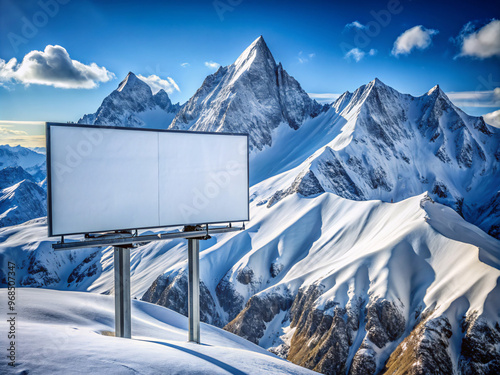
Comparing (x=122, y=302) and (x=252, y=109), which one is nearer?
(x=122, y=302)

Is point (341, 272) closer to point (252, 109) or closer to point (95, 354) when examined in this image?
point (95, 354)

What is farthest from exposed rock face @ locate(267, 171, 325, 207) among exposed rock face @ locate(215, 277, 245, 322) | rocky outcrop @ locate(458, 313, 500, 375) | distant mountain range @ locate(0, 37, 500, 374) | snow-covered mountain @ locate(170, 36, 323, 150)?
snow-covered mountain @ locate(170, 36, 323, 150)

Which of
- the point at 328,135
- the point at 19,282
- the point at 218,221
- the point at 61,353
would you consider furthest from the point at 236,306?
the point at 328,135

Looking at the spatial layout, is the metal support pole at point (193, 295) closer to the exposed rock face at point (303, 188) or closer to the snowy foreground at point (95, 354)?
the snowy foreground at point (95, 354)

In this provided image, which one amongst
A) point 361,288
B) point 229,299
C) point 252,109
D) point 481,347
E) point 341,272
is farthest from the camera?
point 252,109

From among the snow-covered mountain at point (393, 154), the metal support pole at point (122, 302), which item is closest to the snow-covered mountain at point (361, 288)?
the metal support pole at point (122, 302)

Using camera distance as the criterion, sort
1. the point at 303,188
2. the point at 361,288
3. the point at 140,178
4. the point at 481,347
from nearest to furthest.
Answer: the point at 140,178 → the point at 481,347 → the point at 361,288 → the point at 303,188

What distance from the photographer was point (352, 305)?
5225 centimetres

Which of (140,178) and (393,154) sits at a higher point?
(393,154)

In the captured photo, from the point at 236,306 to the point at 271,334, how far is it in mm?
11774

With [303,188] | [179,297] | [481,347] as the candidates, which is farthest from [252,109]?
[481,347]

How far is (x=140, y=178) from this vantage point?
1205cm

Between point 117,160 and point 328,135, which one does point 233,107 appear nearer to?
point 328,135

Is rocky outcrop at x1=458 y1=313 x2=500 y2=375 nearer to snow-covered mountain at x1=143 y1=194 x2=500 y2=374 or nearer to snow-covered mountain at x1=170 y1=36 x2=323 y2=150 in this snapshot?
snow-covered mountain at x1=143 y1=194 x2=500 y2=374
